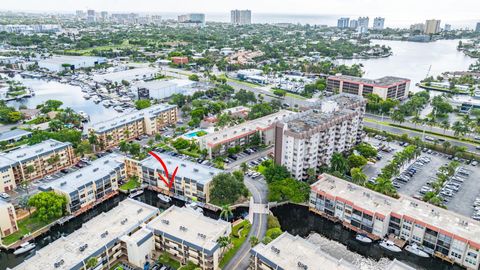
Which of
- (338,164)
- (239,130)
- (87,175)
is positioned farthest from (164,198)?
(338,164)

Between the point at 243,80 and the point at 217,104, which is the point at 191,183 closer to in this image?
the point at 217,104

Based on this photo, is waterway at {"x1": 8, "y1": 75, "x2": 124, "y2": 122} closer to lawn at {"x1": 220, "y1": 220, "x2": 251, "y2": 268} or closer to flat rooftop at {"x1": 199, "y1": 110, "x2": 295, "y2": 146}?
flat rooftop at {"x1": 199, "y1": 110, "x2": 295, "y2": 146}

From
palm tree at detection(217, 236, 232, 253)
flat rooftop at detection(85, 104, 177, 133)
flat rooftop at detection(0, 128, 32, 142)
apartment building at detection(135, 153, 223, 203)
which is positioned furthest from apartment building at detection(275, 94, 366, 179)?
flat rooftop at detection(0, 128, 32, 142)

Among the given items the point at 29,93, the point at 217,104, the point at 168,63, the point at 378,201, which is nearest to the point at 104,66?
the point at 168,63

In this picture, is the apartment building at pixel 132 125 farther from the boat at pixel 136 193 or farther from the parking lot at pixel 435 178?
the parking lot at pixel 435 178

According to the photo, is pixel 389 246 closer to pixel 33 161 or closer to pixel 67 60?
pixel 33 161
